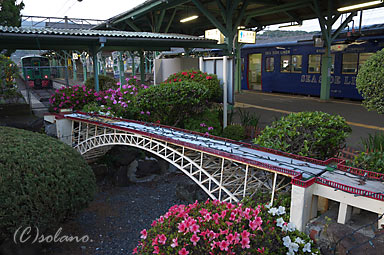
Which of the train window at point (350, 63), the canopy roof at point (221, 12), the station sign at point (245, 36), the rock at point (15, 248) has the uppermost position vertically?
the canopy roof at point (221, 12)

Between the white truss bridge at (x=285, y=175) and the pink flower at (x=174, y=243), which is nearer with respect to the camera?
the pink flower at (x=174, y=243)

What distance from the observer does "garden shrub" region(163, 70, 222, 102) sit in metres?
8.94

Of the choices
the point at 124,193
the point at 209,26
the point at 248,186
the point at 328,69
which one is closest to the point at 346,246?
the point at 248,186

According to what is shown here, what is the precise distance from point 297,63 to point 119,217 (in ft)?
47.6

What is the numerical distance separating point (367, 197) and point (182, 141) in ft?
9.15

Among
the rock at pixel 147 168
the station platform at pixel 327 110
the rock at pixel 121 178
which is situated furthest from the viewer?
the station platform at pixel 327 110

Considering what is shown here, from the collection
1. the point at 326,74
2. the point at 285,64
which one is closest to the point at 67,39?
the point at 326,74

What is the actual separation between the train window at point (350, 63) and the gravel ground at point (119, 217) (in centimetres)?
1107

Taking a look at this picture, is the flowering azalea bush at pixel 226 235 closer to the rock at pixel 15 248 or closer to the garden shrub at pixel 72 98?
the rock at pixel 15 248

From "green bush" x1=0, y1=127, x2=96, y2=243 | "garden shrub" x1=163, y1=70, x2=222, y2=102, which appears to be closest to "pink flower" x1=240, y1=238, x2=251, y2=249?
"green bush" x1=0, y1=127, x2=96, y2=243

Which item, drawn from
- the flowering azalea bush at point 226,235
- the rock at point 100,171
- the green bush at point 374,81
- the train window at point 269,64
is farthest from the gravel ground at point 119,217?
the train window at point 269,64

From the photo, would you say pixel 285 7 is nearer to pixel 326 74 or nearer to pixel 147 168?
pixel 326 74

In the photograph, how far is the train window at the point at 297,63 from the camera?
694 inches

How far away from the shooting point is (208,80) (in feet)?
29.7
